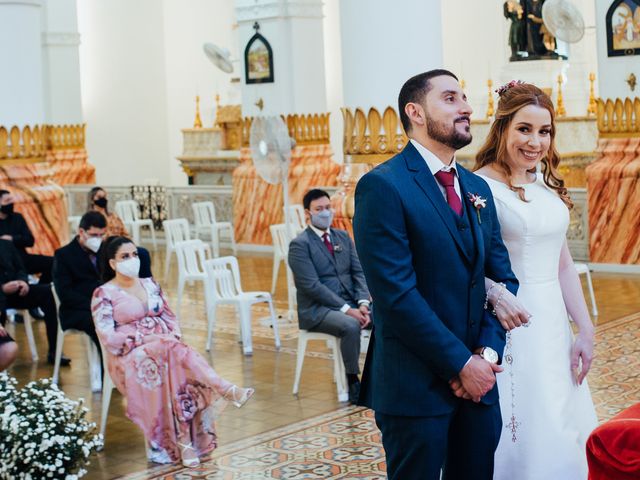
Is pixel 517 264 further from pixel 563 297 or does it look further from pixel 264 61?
pixel 264 61

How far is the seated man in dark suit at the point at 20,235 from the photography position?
34.0 ft

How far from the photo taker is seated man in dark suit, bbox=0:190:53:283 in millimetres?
10375

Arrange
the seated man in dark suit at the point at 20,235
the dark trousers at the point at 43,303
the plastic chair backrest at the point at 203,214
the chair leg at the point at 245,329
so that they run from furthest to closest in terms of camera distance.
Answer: the plastic chair backrest at the point at 203,214 → the seated man in dark suit at the point at 20,235 → the chair leg at the point at 245,329 → the dark trousers at the point at 43,303

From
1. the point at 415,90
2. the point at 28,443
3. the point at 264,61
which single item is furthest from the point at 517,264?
the point at 264,61

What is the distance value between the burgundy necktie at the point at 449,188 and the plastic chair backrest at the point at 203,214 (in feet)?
39.1

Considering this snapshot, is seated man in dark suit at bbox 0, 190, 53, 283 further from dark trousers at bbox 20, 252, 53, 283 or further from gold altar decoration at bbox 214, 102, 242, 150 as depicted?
gold altar decoration at bbox 214, 102, 242, 150

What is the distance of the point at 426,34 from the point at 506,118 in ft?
19.0

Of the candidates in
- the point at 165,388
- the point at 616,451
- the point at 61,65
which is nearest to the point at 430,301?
the point at 616,451

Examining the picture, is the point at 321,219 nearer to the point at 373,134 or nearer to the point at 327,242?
the point at 327,242

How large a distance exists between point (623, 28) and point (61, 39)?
1204cm

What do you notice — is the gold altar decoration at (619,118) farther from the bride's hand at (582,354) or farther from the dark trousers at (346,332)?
the bride's hand at (582,354)

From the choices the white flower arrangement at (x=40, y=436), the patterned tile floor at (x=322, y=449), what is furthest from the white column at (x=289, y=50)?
the white flower arrangement at (x=40, y=436)

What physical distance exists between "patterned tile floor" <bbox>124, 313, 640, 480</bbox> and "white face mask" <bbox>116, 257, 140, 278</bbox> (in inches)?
48.5

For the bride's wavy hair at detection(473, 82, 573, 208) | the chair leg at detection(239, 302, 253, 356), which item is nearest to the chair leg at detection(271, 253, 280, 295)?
the chair leg at detection(239, 302, 253, 356)
